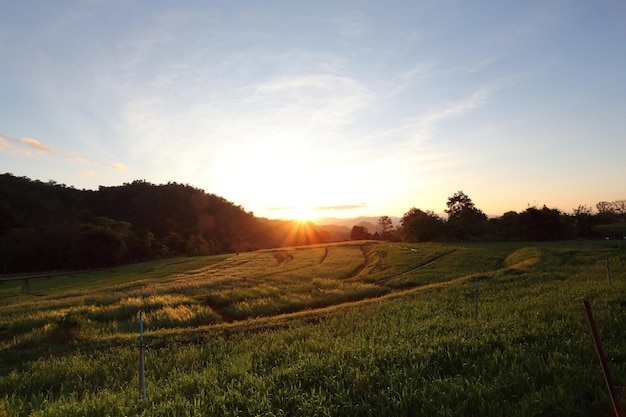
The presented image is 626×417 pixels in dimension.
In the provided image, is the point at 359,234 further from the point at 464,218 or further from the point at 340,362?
the point at 340,362

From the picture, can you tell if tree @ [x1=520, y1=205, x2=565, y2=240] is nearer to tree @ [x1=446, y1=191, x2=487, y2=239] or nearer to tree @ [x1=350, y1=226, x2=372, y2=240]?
tree @ [x1=446, y1=191, x2=487, y2=239]

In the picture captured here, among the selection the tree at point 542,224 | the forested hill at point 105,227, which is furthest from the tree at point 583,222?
the forested hill at point 105,227

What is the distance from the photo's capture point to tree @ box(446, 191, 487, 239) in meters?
97.9

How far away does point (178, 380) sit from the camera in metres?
11.0

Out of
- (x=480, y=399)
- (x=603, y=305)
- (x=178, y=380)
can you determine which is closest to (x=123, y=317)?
(x=178, y=380)

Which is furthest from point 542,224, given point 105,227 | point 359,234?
point 105,227

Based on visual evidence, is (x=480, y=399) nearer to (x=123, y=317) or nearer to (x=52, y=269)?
(x=123, y=317)

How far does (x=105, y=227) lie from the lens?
104m

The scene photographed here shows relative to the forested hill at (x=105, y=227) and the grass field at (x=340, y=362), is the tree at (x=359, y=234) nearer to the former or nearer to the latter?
the forested hill at (x=105, y=227)

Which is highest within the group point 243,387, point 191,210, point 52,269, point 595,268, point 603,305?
point 191,210

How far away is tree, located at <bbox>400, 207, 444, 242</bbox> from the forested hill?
210 feet

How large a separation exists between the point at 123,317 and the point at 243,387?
22.1 meters

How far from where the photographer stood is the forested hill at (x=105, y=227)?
96.4 m

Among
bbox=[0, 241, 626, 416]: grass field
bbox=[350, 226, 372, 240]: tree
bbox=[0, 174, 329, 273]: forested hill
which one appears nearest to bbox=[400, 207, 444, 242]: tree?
bbox=[350, 226, 372, 240]: tree
